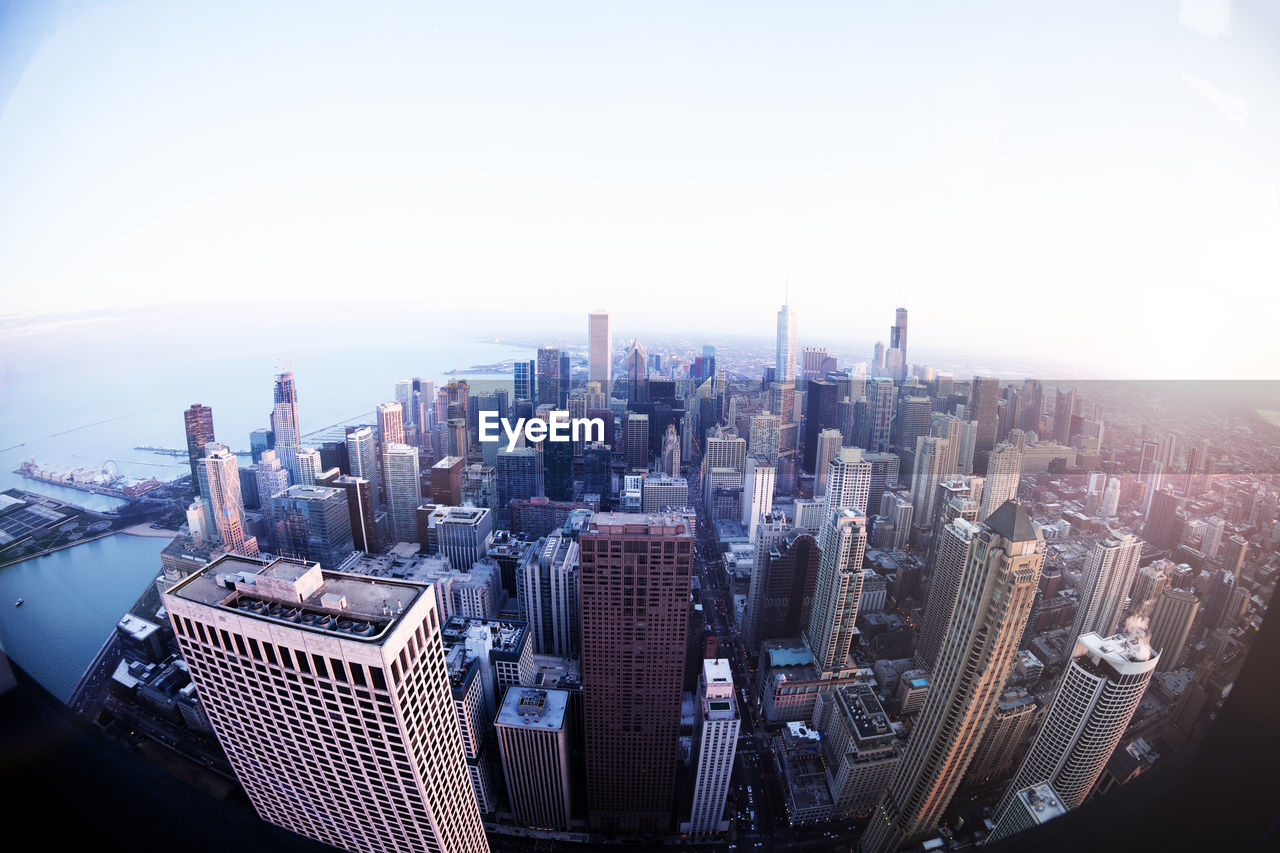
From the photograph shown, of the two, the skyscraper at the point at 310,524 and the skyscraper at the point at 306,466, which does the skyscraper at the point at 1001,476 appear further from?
the skyscraper at the point at 306,466

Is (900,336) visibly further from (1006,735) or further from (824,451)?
(824,451)

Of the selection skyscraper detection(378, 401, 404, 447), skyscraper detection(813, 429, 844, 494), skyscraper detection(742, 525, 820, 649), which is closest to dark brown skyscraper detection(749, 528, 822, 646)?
skyscraper detection(742, 525, 820, 649)

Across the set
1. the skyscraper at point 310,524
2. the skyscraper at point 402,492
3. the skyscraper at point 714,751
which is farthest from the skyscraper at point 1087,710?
the skyscraper at point 402,492

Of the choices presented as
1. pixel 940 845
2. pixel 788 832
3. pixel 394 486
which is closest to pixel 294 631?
pixel 940 845

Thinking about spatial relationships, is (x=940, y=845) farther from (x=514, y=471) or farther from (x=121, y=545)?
(x=514, y=471)

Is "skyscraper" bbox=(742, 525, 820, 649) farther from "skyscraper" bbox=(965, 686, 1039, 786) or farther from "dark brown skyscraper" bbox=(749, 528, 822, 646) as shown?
"skyscraper" bbox=(965, 686, 1039, 786)

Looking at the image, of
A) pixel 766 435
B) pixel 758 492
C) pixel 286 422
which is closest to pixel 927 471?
pixel 758 492
